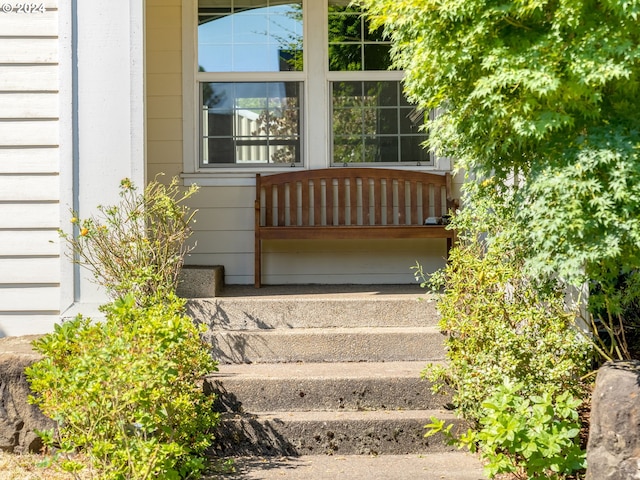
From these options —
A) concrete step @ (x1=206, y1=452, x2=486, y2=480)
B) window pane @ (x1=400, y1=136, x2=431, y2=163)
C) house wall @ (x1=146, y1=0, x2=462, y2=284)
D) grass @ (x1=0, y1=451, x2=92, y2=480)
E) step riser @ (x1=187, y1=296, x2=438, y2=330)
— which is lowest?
grass @ (x1=0, y1=451, x2=92, y2=480)

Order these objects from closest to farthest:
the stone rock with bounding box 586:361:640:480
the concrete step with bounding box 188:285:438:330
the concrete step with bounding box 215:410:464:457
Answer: the stone rock with bounding box 586:361:640:480
the concrete step with bounding box 215:410:464:457
the concrete step with bounding box 188:285:438:330

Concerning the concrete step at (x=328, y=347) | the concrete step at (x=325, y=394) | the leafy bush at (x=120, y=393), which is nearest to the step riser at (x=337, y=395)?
the concrete step at (x=325, y=394)

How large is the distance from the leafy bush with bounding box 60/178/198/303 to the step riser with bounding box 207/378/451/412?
2.73ft

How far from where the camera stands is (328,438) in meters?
3.88

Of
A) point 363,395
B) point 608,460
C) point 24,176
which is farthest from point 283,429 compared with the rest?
point 24,176

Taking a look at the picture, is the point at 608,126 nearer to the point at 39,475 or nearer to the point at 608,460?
the point at 608,460

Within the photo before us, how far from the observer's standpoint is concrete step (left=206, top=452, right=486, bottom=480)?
11.6ft

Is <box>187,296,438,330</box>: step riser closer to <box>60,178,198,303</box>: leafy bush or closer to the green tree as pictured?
<box>60,178,198,303</box>: leafy bush

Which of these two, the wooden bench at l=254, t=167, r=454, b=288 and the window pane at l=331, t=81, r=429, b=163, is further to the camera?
the window pane at l=331, t=81, r=429, b=163

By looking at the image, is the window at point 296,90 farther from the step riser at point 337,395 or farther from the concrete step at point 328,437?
the concrete step at point 328,437

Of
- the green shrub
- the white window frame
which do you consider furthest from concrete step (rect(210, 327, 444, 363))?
the white window frame

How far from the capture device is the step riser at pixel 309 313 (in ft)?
15.7

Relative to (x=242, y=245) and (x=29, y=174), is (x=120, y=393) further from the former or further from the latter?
(x=242, y=245)

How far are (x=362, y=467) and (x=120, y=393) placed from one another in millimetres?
1297
